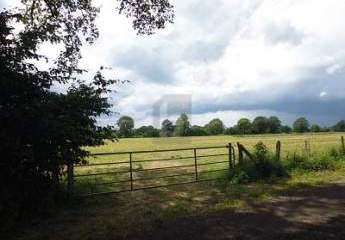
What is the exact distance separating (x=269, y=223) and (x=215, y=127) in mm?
121434

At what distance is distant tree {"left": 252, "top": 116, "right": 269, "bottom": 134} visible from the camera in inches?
5155

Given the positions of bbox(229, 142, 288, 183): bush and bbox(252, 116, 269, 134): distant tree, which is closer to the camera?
bbox(229, 142, 288, 183): bush

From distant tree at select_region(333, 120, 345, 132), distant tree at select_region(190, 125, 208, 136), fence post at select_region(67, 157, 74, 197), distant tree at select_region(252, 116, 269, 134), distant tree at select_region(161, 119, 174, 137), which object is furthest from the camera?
distant tree at select_region(333, 120, 345, 132)

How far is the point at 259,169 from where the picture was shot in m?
17.0

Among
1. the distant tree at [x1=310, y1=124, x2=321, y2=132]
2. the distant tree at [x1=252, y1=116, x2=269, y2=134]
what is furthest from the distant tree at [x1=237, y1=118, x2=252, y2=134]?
the distant tree at [x1=310, y1=124, x2=321, y2=132]

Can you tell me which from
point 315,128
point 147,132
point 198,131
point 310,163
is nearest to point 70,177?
point 310,163

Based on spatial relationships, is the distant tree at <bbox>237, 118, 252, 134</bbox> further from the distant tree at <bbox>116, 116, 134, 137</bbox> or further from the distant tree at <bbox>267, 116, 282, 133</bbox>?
the distant tree at <bbox>116, 116, 134, 137</bbox>

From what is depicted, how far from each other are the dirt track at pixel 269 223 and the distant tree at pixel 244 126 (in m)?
112

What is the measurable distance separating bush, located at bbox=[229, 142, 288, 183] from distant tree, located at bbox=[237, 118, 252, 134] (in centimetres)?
10604

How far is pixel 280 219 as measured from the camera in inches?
384

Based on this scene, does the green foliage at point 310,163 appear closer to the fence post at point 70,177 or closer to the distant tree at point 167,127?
the fence post at point 70,177

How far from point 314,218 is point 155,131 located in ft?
277

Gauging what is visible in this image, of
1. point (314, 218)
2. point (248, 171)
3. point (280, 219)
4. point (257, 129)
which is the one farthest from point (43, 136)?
point (257, 129)

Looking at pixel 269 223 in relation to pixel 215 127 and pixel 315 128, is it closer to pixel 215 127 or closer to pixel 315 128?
pixel 215 127
